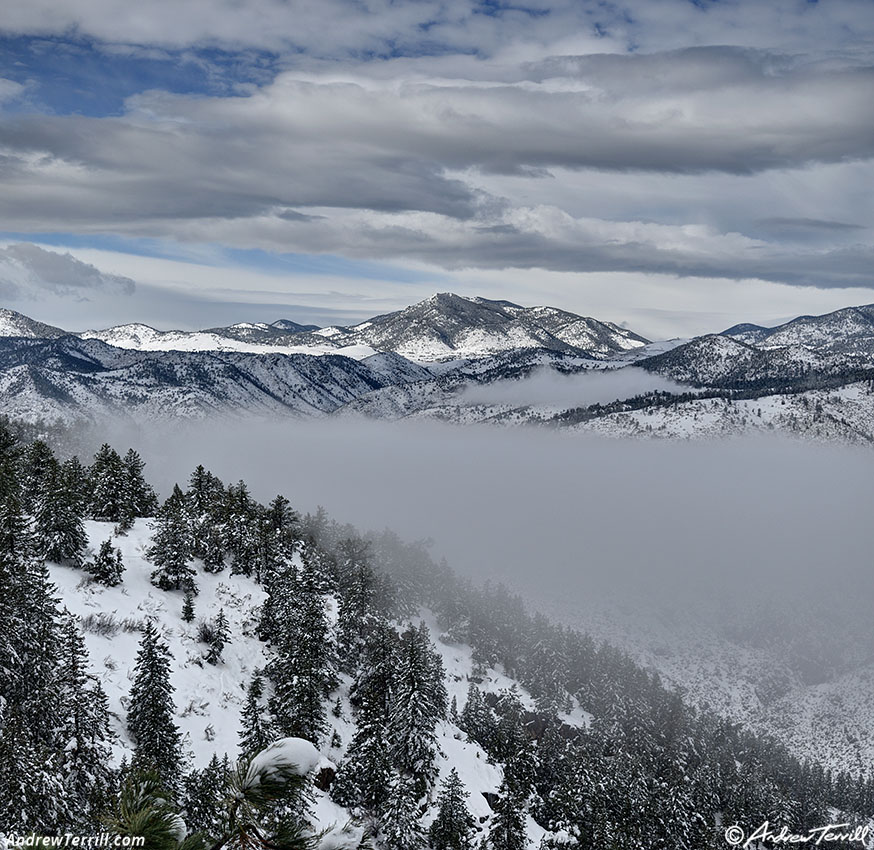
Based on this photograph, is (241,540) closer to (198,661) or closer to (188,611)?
(188,611)

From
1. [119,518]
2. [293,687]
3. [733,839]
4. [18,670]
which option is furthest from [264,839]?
[119,518]

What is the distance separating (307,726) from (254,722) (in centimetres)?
620

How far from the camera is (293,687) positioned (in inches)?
2170

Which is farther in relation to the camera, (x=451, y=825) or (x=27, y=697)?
(x=451, y=825)

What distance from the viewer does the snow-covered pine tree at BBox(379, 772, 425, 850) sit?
49.1 metres

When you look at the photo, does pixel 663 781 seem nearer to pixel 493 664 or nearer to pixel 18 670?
pixel 493 664

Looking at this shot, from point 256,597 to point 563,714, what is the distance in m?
69.2

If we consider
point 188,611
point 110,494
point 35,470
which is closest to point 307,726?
point 188,611

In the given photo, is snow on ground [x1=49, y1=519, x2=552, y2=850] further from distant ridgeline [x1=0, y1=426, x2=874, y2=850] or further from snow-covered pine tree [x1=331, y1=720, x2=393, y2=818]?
snow-covered pine tree [x1=331, y1=720, x2=393, y2=818]

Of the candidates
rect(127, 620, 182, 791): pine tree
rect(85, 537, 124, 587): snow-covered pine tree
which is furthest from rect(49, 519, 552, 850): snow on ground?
rect(127, 620, 182, 791): pine tree

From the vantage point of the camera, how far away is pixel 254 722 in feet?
161

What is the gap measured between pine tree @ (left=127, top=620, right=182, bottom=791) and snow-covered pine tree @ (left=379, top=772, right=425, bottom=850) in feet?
59.2

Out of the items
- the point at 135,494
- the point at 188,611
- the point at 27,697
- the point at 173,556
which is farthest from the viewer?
the point at 135,494

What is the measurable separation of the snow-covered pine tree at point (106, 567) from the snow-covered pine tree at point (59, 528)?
6.12 ft
